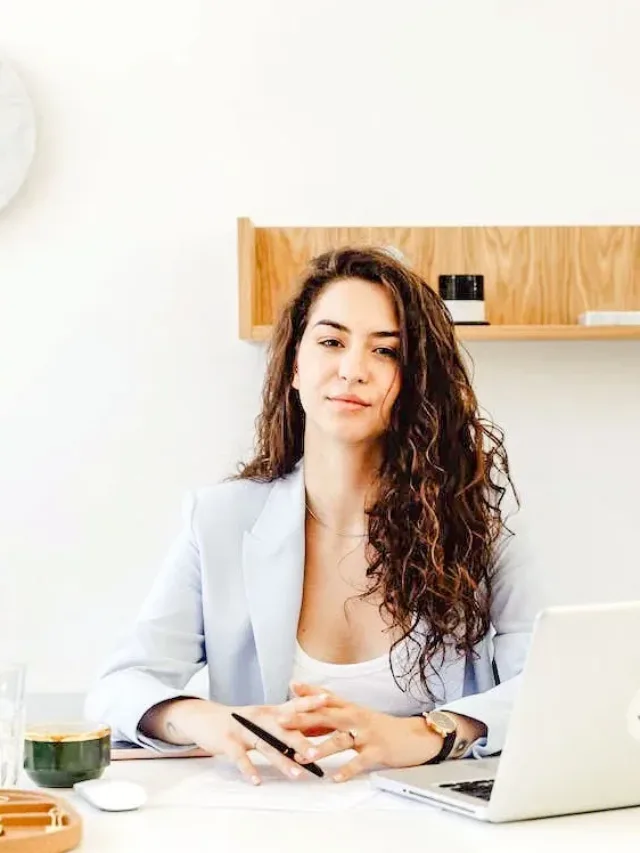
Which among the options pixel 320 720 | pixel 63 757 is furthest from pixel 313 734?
pixel 63 757

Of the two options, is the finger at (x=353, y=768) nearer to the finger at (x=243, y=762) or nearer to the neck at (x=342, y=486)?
the finger at (x=243, y=762)

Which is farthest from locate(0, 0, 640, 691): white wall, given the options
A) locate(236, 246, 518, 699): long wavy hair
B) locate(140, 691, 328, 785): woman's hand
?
locate(140, 691, 328, 785): woman's hand

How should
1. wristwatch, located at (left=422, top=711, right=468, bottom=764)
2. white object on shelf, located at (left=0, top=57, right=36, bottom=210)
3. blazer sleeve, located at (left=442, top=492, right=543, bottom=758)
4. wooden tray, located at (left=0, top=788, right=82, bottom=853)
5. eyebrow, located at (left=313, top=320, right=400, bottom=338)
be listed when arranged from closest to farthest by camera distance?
1. wooden tray, located at (left=0, top=788, right=82, bottom=853)
2. wristwatch, located at (left=422, top=711, right=468, bottom=764)
3. blazer sleeve, located at (left=442, top=492, right=543, bottom=758)
4. eyebrow, located at (left=313, top=320, right=400, bottom=338)
5. white object on shelf, located at (left=0, top=57, right=36, bottom=210)

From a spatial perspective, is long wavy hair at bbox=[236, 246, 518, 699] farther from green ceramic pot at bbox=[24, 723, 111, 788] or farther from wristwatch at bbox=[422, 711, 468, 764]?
green ceramic pot at bbox=[24, 723, 111, 788]

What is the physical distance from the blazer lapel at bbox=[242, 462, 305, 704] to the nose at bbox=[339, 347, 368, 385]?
21 cm

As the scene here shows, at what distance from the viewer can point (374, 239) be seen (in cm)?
263

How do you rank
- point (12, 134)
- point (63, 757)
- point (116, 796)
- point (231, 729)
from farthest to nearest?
1. point (12, 134)
2. point (231, 729)
3. point (63, 757)
4. point (116, 796)

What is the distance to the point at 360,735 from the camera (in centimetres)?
158

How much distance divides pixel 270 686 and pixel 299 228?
1.06 meters

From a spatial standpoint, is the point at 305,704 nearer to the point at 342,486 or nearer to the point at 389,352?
the point at 342,486

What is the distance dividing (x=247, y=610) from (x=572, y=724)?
0.79 metres

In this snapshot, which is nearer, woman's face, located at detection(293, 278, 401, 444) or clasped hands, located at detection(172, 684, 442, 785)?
clasped hands, located at detection(172, 684, 442, 785)

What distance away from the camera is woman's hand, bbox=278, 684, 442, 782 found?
5.06 feet

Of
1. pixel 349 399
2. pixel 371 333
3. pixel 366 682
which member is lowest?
pixel 366 682
